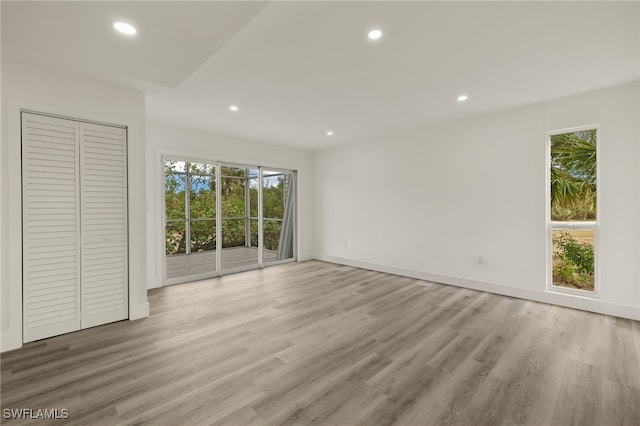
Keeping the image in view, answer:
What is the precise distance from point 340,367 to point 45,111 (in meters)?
3.56

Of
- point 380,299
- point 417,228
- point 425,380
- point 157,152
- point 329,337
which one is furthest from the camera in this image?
point 417,228

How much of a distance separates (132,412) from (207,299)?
2198 mm

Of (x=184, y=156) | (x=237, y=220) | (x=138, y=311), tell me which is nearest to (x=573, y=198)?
(x=237, y=220)

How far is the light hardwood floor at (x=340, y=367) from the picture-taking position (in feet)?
5.83

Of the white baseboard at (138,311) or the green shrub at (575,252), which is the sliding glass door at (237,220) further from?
the green shrub at (575,252)

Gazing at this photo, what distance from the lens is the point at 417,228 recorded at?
16.5ft

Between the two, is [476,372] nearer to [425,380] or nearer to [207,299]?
[425,380]

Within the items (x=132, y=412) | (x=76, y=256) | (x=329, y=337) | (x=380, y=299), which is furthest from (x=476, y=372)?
(x=76, y=256)

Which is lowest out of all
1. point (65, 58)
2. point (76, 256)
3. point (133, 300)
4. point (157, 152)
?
point (133, 300)

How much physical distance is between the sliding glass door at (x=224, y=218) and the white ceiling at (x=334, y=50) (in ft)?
4.93

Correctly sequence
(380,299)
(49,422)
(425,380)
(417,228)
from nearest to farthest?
(49,422), (425,380), (380,299), (417,228)

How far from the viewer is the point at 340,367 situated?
2260 mm

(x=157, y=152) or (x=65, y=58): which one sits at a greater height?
(x=65, y=58)

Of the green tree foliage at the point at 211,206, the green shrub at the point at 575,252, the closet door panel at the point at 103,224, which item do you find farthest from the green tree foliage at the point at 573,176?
the closet door panel at the point at 103,224
